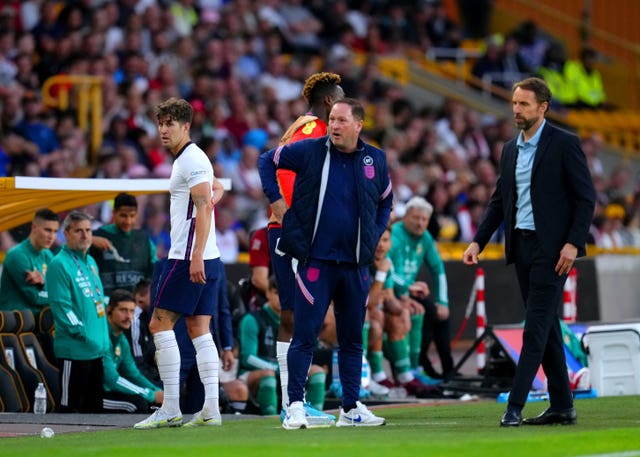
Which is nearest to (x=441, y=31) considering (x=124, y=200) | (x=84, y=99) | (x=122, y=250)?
(x=84, y=99)

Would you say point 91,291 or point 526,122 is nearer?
point 526,122

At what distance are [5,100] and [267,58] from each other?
724cm

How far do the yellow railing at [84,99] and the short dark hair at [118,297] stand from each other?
6514mm

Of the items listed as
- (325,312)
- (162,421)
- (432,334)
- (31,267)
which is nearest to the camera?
(325,312)

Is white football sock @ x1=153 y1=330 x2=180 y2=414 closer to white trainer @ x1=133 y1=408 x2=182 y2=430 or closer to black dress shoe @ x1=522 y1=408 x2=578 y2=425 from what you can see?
white trainer @ x1=133 y1=408 x2=182 y2=430

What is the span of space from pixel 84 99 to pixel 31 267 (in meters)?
6.69

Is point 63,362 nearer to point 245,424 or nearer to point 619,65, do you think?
point 245,424

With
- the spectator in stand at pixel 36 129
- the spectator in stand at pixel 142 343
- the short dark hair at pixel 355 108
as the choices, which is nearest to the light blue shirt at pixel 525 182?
the short dark hair at pixel 355 108

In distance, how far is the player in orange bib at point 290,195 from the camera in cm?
1123

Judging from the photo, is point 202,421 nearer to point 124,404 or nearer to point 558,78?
point 124,404

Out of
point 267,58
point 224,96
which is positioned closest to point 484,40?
point 267,58

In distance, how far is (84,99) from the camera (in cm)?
2061

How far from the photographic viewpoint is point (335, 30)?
2919cm

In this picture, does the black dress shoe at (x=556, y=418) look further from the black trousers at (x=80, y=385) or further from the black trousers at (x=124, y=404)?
the black trousers at (x=80, y=385)
